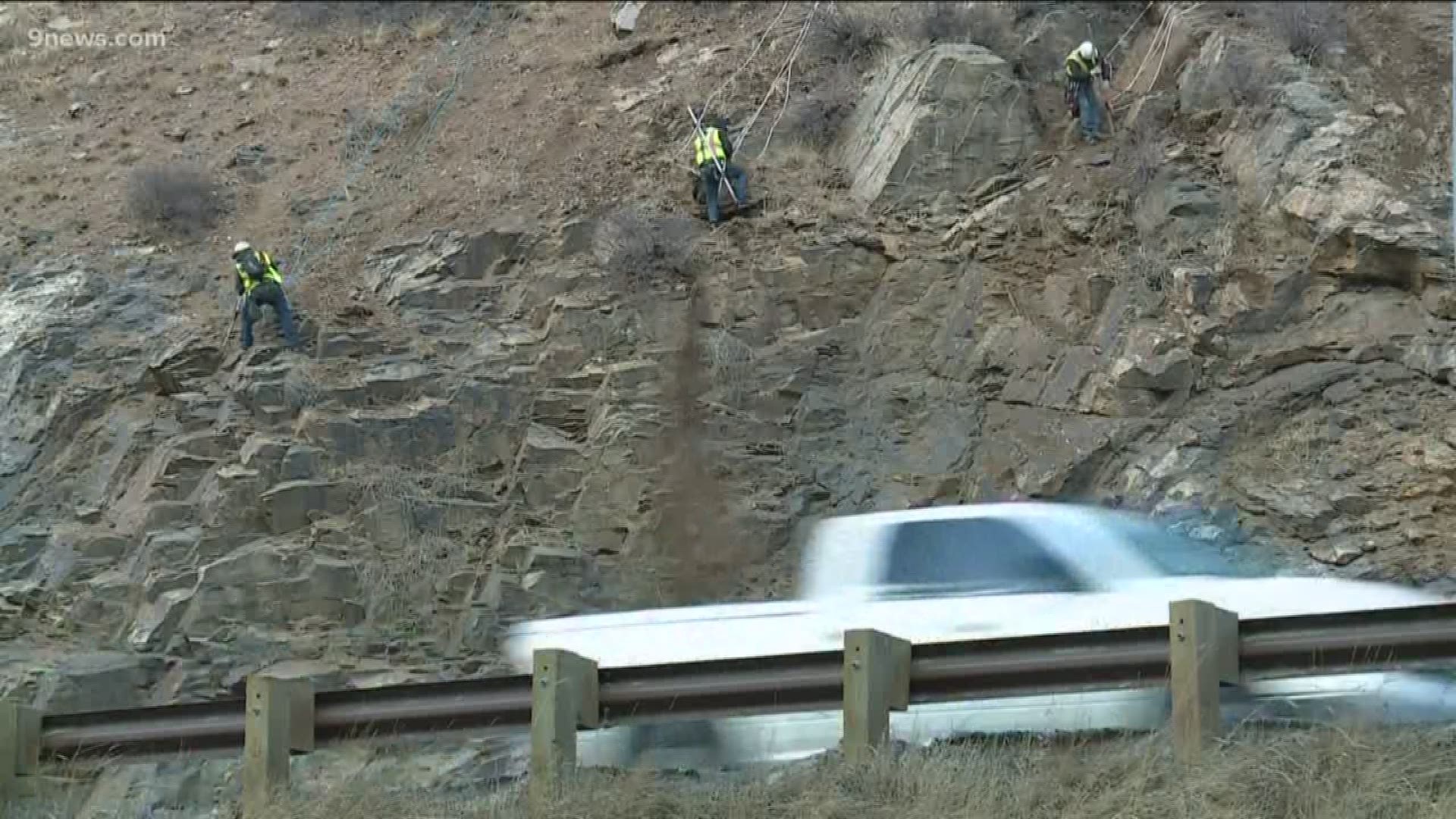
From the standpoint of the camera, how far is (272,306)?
906 inches

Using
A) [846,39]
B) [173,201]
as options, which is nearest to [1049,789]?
[846,39]

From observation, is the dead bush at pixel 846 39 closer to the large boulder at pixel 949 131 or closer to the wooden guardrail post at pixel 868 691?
the large boulder at pixel 949 131

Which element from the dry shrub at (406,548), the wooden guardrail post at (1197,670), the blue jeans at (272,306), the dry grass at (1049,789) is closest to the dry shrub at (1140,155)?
the dry shrub at (406,548)

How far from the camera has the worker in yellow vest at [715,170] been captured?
23.8 m

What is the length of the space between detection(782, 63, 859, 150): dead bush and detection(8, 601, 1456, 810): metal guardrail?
17.0 meters

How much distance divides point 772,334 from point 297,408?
5.27 m

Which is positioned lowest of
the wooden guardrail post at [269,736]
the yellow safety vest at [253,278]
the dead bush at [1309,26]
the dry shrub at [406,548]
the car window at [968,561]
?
the wooden guardrail post at [269,736]

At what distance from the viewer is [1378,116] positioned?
21625 millimetres

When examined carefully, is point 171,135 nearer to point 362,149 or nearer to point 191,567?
point 362,149

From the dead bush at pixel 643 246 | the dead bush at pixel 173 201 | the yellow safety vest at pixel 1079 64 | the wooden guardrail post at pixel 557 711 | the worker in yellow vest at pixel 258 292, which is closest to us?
the wooden guardrail post at pixel 557 711

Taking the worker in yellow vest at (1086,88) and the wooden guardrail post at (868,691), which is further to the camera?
the worker in yellow vest at (1086,88)

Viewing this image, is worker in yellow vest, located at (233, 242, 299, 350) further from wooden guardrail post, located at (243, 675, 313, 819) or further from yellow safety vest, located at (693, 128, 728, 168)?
wooden guardrail post, located at (243, 675, 313, 819)

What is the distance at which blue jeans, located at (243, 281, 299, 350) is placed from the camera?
894 inches

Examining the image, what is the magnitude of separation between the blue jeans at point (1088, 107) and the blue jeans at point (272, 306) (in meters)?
9.42
